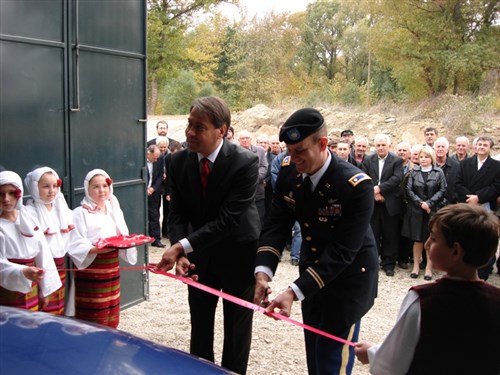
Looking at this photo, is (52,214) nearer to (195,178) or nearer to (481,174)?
(195,178)

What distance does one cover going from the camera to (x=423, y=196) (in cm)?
791

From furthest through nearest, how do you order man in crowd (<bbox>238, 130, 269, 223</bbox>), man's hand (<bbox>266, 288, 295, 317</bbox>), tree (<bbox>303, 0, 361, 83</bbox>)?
tree (<bbox>303, 0, 361, 83</bbox>)
man in crowd (<bbox>238, 130, 269, 223</bbox>)
man's hand (<bbox>266, 288, 295, 317</bbox>)

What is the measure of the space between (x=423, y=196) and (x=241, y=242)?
16.1 feet

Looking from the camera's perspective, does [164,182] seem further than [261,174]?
Yes


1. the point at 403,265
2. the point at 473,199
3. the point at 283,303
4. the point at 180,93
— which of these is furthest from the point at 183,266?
the point at 180,93

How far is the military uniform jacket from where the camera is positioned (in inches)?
112

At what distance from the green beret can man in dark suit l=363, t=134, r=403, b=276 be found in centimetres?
550

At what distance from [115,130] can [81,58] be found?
759mm

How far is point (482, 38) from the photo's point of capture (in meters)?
Answer: 20.0

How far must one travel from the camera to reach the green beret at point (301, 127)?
2768mm

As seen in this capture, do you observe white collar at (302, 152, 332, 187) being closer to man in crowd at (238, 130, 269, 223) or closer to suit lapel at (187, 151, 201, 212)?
suit lapel at (187, 151, 201, 212)

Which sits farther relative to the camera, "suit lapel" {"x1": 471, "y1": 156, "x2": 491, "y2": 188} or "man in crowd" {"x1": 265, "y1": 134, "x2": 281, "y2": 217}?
"man in crowd" {"x1": 265, "y1": 134, "x2": 281, "y2": 217}

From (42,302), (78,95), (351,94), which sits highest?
(351,94)

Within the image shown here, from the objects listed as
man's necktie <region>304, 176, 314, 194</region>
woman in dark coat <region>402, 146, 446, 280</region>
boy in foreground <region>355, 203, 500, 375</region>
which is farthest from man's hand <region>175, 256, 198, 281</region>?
woman in dark coat <region>402, 146, 446, 280</region>
